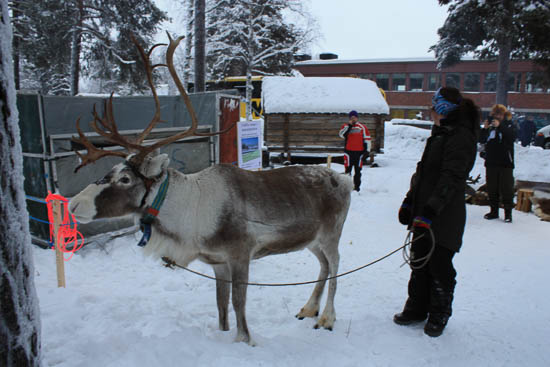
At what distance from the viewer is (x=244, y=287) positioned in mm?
3080

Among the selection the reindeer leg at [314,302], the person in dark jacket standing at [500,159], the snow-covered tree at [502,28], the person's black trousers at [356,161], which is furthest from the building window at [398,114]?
the reindeer leg at [314,302]

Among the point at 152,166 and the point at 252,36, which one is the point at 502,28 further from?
the point at 152,166

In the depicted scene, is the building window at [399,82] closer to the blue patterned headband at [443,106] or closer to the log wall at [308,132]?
the log wall at [308,132]

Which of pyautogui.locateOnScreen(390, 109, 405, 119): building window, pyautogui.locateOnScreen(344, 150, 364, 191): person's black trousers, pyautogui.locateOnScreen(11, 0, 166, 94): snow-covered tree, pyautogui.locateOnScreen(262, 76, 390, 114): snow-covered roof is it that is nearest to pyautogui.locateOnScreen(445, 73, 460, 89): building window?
pyautogui.locateOnScreen(390, 109, 405, 119): building window

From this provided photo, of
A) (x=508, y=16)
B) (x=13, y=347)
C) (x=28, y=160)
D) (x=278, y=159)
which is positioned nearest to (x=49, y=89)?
(x=278, y=159)

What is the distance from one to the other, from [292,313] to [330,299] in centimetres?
43

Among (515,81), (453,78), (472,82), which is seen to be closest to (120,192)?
(453,78)

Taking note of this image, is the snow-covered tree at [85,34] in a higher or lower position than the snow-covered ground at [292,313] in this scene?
higher

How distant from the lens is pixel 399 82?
3694 cm

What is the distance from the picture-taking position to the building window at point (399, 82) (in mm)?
36625

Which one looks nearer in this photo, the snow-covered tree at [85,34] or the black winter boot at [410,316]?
the black winter boot at [410,316]

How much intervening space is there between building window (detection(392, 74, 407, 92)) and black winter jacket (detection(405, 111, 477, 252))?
119ft

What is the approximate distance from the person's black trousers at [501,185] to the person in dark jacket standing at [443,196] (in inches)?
182

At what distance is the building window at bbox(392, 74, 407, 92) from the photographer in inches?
1442
